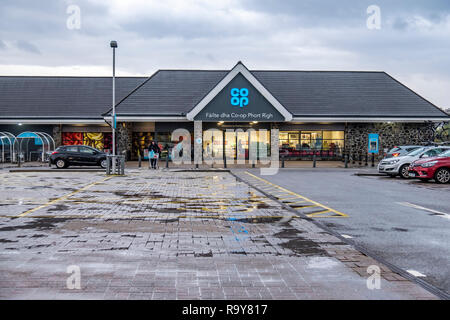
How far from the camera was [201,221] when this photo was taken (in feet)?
29.6

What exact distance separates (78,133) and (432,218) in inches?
1205

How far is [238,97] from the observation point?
3036 cm

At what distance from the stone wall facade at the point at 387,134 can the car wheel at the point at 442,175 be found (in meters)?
15.2

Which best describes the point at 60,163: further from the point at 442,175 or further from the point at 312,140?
the point at 442,175

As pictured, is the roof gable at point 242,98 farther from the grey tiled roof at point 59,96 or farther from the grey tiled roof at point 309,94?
the grey tiled roof at point 59,96

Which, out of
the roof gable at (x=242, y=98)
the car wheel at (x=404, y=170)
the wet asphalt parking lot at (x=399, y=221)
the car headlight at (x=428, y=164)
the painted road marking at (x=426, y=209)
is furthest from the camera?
the roof gable at (x=242, y=98)

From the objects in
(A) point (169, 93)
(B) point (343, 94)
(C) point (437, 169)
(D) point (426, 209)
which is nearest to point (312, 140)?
(B) point (343, 94)

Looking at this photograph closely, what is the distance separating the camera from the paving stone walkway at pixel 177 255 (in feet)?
15.6

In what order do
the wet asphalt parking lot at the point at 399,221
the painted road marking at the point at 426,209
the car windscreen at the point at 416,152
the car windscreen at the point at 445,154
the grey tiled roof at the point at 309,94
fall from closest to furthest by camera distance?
1. the wet asphalt parking lot at the point at 399,221
2. the painted road marking at the point at 426,209
3. the car windscreen at the point at 445,154
4. the car windscreen at the point at 416,152
5. the grey tiled roof at the point at 309,94

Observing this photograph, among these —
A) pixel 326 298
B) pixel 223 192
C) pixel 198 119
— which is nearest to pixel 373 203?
pixel 223 192

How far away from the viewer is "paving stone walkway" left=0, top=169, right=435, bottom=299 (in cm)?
475

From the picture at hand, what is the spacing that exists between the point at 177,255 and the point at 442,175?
15.6m

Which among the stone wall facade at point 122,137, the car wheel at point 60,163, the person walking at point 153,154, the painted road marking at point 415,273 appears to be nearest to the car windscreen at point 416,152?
the person walking at point 153,154

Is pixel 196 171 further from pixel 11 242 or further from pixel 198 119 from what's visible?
pixel 11 242
